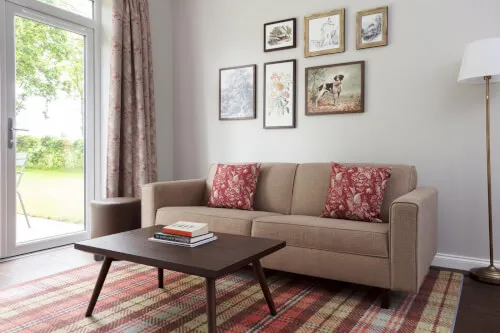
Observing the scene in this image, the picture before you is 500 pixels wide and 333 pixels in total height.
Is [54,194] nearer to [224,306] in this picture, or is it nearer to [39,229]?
[39,229]

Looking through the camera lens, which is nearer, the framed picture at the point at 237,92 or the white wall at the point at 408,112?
the white wall at the point at 408,112

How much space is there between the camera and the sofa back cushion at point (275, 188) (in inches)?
117

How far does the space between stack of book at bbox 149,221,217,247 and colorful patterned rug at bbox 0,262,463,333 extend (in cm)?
38

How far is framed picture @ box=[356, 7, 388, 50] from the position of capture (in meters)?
3.03

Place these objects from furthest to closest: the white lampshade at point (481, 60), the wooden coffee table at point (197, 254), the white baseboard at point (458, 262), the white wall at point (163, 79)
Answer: the white wall at point (163, 79), the white baseboard at point (458, 262), the white lampshade at point (481, 60), the wooden coffee table at point (197, 254)

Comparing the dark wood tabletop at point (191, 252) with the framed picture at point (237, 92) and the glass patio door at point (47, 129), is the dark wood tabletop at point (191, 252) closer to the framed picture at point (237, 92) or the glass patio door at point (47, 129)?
the glass patio door at point (47, 129)

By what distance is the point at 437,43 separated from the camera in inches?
112

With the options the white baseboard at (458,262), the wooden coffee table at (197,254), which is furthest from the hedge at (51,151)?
the white baseboard at (458,262)

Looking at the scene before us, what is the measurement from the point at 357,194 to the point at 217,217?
37.1 inches

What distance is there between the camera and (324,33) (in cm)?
329

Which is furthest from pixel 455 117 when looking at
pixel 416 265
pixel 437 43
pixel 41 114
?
pixel 41 114

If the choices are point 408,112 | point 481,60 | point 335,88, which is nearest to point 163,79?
point 335,88

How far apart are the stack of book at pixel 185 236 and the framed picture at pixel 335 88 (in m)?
1.76

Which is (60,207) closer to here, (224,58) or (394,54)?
(224,58)
